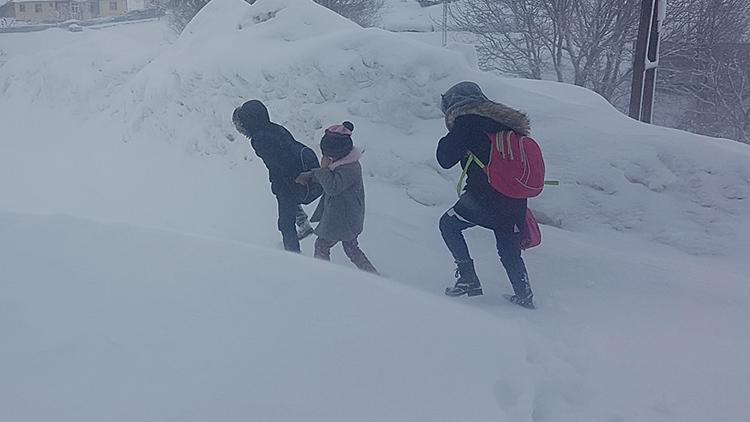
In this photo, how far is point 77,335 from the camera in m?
2.67

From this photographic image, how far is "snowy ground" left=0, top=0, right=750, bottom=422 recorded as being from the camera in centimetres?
266

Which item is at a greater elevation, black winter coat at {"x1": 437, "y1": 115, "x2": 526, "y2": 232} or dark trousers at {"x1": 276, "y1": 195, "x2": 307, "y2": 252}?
black winter coat at {"x1": 437, "y1": 115, "x2": 526, "y2": 232}

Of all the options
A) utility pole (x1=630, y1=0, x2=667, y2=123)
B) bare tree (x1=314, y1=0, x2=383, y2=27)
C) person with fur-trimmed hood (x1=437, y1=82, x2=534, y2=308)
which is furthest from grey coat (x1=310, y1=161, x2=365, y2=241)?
bare tree (x1=314, y1=0, x2=383, y2=27)

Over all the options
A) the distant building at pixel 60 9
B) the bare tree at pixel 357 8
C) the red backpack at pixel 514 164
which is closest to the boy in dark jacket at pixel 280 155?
the red backpack at pixel 514 164

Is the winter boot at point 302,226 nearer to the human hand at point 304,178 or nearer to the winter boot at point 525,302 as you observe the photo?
the human hand at point 304,178

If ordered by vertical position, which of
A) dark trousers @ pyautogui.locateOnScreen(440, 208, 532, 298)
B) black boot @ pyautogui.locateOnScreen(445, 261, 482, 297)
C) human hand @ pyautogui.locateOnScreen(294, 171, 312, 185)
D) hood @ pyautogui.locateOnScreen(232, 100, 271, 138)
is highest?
hood @ pyautogui.locateOnScreen(232, 100, 271, 138)

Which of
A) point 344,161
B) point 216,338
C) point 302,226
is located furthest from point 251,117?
point 216,338

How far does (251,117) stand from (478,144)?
5.28 feet

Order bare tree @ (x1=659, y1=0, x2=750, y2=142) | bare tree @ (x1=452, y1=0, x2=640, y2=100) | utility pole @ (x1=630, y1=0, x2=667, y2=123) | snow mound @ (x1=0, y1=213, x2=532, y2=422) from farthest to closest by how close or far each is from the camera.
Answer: bare tree @ (x1=452, y1=0, x2=640, y2=100) → bare tree @ (x1=659, y1=0, x2=750, y2=142) → utility pole @ (x1=630, y1=0, x2=667, y2=123) → snow mound @ (x1=0, y1=213, x2=532, y2=422)

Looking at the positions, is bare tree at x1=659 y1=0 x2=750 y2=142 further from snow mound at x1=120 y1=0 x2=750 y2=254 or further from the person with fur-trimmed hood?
the person with fur-trimmed hood

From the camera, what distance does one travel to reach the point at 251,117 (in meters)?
4.95

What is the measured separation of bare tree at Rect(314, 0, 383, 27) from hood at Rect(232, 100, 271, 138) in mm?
18971

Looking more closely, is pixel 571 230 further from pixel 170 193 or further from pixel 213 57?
pixel 213 57

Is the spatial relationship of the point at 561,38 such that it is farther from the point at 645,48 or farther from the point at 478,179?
the point at 478,179
